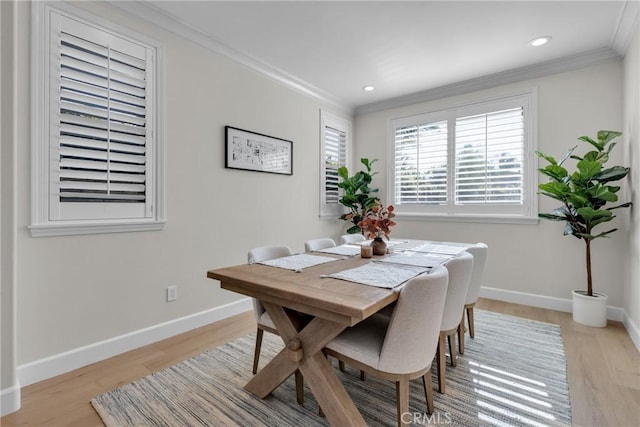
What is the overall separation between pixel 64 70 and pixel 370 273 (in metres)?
2.42

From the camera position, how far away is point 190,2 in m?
2.35

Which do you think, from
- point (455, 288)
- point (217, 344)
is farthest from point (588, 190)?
point (217, 344)

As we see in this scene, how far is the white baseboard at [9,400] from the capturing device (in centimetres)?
164

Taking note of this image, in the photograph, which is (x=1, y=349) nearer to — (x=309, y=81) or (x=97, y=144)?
(x=97, y=144)

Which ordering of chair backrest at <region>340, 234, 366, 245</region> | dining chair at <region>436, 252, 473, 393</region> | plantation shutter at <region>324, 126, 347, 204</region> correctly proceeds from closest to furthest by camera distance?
dining chair at <region>436, 252, 473, 393</region> < chair backrest at <region>340, 234, 366, 245</region> < plantation shutter at <region>324, 126, 347, 204</region>

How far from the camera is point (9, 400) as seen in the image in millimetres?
1667

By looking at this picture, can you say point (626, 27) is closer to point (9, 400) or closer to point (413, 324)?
point (413, 324)

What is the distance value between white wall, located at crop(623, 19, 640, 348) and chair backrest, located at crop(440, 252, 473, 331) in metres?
1.84

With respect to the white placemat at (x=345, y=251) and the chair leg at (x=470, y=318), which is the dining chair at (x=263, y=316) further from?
the chair leg at (x=470, y=318)

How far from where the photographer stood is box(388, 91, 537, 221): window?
3.53 m

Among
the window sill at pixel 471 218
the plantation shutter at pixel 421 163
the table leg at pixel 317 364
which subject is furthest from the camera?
the plantation shutter at pixel 421 163

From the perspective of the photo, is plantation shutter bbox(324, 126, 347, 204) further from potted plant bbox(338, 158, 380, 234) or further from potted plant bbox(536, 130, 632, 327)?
potted plant bbox(536, 130, 632, 327)

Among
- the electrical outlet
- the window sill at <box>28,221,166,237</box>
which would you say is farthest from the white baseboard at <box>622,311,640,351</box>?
the window sill at <box>28,221,166,237</box>

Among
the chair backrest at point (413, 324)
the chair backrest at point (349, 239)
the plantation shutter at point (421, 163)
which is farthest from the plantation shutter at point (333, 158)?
the chair backrest at point (413, 324)
